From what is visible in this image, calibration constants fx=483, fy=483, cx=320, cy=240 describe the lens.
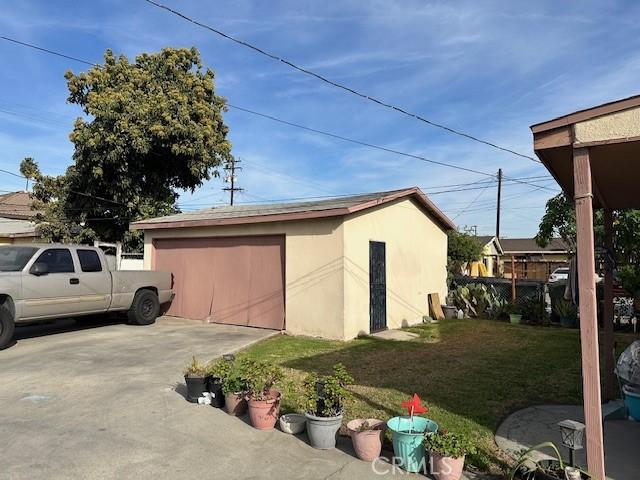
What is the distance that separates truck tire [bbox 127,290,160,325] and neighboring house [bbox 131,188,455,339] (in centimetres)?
122

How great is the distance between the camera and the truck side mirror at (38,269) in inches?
363

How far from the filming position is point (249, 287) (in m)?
11.9

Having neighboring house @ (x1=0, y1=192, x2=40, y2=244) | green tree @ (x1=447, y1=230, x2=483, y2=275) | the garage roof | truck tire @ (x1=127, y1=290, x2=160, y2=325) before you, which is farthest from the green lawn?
neighboring house @ (x1=0, y1=192, x2=40, y2=244)

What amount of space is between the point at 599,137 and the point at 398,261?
29.8 ft

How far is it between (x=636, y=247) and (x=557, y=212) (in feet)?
8.99

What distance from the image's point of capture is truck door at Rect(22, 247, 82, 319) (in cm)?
918

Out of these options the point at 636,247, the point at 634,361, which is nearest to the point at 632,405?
the point at 634,361

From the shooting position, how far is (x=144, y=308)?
1188cm

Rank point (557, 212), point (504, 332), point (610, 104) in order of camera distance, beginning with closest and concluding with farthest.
Result: 1. point (610, 104)
2. point (504, 332)
3. point (557, 212)

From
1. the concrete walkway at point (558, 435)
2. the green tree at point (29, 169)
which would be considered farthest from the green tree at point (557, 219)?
the green tree at point (29, 169)

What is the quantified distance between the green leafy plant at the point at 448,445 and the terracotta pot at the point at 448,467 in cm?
4

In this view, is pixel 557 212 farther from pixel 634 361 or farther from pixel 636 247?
pixel 634 361

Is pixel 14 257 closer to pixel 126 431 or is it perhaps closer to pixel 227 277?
pixel 227 277

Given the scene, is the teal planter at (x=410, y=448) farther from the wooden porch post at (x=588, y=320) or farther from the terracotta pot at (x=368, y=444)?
the wooden porch post at (x=588, y=320)
